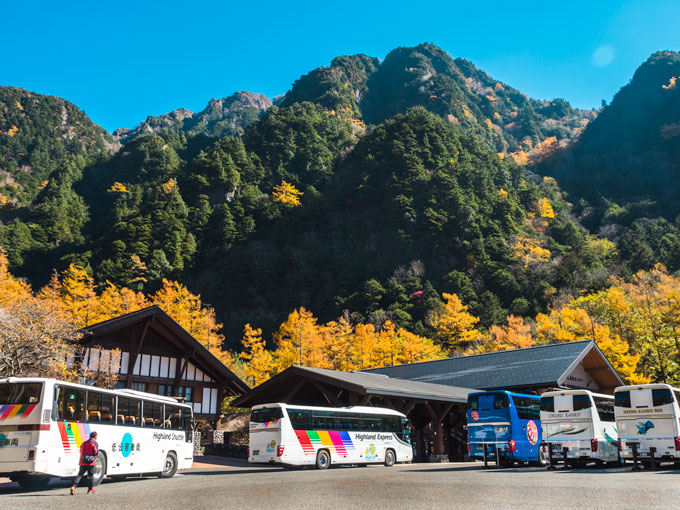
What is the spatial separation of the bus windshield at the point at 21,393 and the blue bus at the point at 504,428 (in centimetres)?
1424

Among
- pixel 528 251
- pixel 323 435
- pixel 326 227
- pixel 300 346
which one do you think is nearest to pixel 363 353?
pixel 300 346

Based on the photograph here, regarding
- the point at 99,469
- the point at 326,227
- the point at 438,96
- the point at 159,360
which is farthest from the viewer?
the point at 438,96

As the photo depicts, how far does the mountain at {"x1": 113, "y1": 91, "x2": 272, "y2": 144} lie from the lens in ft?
500

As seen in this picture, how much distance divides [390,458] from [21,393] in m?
14.5

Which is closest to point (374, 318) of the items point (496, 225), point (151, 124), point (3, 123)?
point (496, 225)

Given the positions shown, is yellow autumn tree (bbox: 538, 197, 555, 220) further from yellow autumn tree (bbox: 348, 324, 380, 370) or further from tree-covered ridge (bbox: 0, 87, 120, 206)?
tree-covered ridge (bbox: 0, 87, 120, 206)

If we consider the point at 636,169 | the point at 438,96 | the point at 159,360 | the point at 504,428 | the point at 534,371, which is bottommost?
the point at 504,428

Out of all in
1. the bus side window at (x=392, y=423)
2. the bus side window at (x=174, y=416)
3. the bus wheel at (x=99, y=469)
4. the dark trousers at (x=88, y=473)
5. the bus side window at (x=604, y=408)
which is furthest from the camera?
the bus side window at (x=392, y=423)

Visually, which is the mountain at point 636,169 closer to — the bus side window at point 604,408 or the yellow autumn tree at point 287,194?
the yellow autumn tree at point 287,194

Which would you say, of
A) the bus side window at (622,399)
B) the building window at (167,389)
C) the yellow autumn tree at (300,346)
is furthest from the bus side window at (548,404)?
the yellow autumn tree at (300,346)

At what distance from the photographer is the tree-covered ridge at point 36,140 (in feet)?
309

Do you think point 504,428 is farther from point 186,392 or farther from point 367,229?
point 367,229

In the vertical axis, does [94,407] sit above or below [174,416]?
above

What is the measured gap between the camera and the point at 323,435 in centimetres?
1844
